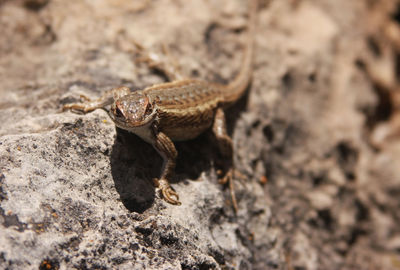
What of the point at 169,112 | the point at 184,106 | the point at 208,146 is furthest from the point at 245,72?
the point at 169,112

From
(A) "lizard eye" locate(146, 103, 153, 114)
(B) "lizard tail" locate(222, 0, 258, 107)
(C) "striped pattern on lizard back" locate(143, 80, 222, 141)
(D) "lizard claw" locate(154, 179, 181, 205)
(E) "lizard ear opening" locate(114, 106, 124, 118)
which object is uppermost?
(B) "lizard tail" locate(222, 0, 258, 107)

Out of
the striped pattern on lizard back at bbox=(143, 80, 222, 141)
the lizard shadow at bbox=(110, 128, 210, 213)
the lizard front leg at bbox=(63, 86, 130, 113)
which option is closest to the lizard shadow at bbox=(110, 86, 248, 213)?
the lizard shadow at bbox=(110, 128, 210, 213)

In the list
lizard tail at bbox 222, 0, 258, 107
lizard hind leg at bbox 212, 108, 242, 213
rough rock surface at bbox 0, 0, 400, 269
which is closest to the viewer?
rough rock surface at bbox 0, 0, 400, 269

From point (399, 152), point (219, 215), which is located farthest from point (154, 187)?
point (399, 152)

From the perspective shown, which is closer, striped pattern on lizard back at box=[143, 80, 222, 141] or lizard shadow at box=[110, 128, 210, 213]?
lizard shadow at box=[110, 128, 210, 213]

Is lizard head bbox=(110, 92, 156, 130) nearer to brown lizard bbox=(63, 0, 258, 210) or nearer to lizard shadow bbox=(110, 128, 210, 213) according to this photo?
brown lizard bbox=(63, 0, 258, 210)

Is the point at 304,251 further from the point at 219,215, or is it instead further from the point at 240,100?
the point at 240,100

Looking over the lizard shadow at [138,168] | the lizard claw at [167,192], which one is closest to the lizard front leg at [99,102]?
the lizard shadow at [138,168]
